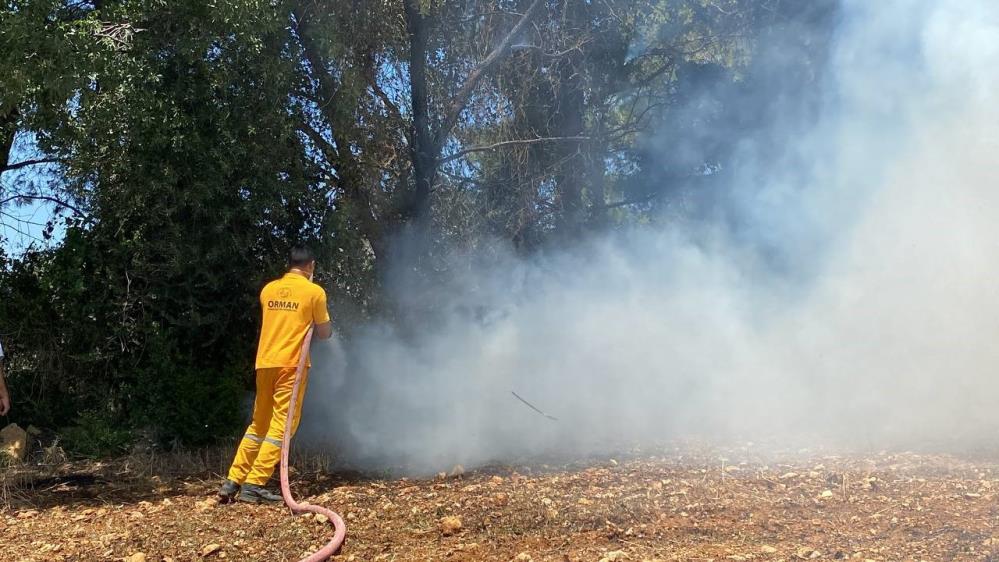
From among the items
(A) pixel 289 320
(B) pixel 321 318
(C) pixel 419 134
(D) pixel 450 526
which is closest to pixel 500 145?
(C) pixel 419 134

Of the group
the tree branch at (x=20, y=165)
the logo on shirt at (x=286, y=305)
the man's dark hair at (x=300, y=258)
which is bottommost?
the logo on shirt at (x=286, y=305)

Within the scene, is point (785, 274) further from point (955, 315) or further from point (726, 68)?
point (726, 68)

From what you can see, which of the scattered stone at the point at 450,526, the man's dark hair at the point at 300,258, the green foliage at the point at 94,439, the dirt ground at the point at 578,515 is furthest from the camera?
the green foliage at the point at 94,439

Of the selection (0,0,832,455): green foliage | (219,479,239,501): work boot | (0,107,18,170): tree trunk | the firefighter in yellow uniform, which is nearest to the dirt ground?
(219,479,239,501): work boot

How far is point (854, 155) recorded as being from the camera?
9570 mm

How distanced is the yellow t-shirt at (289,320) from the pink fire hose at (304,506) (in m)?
0.07

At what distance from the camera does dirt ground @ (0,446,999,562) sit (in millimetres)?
4559

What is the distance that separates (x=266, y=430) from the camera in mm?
6359

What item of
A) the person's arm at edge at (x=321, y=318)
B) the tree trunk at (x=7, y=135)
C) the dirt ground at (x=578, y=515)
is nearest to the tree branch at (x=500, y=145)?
the person's arm at edge at (x=321, y=318)

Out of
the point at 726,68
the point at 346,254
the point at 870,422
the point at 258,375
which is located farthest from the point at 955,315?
the point at 258,375

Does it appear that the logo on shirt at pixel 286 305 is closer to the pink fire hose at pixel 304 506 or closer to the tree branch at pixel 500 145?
the pink fire hose at pixel 304 506

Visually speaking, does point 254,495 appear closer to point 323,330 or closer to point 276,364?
point 276,364

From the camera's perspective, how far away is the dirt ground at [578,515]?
456 cm

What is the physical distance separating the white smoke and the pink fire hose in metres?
1.81
